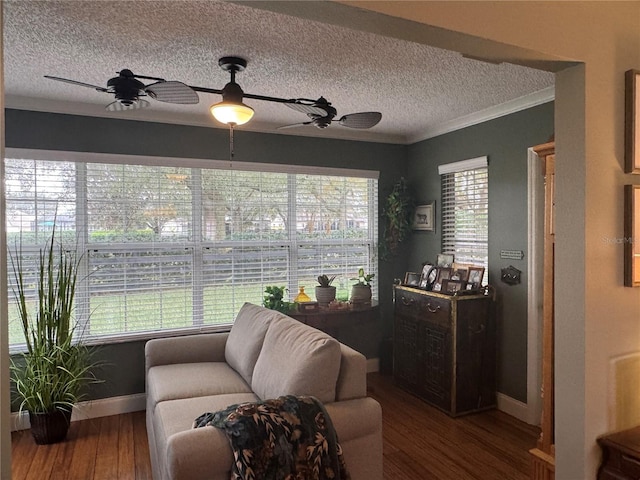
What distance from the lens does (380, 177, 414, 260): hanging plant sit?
4.73 meters

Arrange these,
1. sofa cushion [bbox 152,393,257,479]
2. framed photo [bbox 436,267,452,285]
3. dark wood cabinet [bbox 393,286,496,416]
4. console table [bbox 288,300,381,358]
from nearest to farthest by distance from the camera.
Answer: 1. sofa cushion [bbox 152,393,257,479]
2. dark wood cabinet [bbox 393,286,496,416]
3. framed photo [bbox 436,267,452,285]
4. console table [bbox 288,300,381,358]

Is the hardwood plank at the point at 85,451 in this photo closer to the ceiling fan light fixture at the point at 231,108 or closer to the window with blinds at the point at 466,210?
the ceiling fan light fixture at the point at 231,108

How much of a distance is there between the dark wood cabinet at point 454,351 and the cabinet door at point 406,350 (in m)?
0.02

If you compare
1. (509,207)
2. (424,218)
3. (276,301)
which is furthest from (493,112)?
(276,301)

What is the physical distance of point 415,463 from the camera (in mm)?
2914

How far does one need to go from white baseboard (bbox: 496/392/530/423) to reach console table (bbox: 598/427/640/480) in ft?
6.73

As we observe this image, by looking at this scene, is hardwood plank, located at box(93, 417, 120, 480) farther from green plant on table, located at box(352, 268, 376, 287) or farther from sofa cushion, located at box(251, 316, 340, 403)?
green plant on table, located at box(352, 268, 376, 287)

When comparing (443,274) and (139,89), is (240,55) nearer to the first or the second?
(139,89)

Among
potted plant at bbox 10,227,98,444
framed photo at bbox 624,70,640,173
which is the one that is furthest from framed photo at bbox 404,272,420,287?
potted plant at bbox 10,227,98,444

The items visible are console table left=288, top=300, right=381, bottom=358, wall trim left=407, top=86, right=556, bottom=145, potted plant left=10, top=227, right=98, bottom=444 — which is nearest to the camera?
potted plant left=10, top=227, right=98, bottom=444

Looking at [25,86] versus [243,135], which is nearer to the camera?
[25,86]

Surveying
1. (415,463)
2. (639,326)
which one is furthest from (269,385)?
(639,326)

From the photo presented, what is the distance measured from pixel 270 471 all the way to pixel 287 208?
2994 mm

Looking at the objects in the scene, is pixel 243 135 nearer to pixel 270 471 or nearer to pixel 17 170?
pixel 17 170
